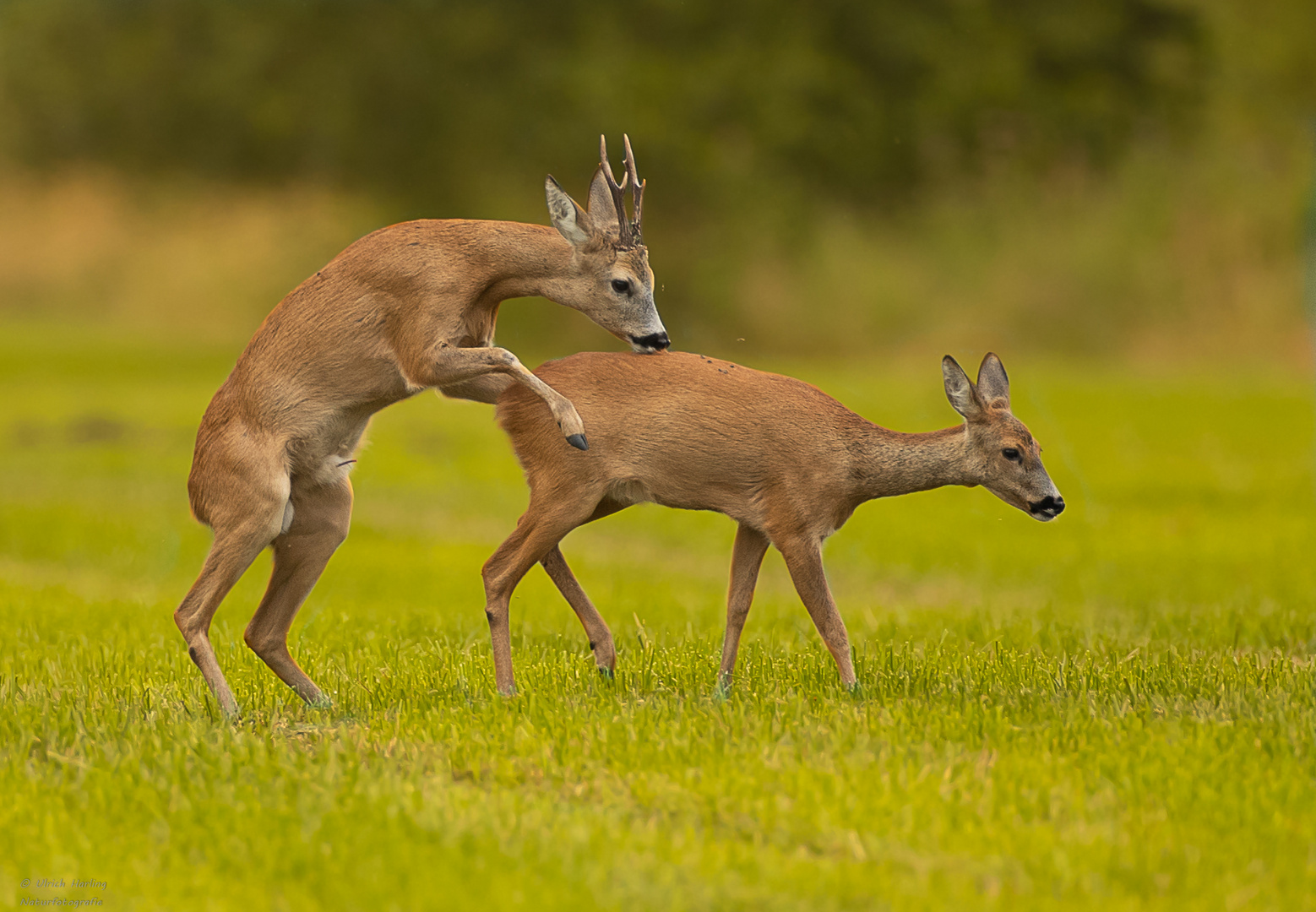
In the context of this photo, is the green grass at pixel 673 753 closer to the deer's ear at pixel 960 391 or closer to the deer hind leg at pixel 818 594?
the deer hind leg at pixel 818 594

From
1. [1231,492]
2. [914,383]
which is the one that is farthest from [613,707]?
[914,383]

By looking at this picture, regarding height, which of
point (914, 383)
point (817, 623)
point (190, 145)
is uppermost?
point (190, 145)

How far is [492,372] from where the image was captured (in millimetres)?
5742

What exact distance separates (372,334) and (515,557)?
105cm

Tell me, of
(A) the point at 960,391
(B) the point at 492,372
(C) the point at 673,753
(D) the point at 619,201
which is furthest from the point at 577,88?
(C) the point at 673,753

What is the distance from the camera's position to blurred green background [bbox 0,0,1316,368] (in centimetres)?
2808

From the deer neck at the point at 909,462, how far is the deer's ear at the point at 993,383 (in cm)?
16

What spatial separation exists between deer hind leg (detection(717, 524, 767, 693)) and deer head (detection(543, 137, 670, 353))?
917 mm

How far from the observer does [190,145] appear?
37.3 metres

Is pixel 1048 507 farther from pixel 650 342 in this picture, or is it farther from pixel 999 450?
pixel 650 342

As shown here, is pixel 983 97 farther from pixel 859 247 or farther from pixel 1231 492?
pixel 1231 492

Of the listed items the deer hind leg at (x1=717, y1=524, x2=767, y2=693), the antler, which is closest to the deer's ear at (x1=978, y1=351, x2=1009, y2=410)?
the deer hind leg at (x1=717, y1=524, x2=767, y2=693)

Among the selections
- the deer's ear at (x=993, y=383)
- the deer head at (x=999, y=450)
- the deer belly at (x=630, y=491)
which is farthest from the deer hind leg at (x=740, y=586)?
the deer's ear at (x=993, y=383)

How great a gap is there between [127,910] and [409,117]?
3664 cm
